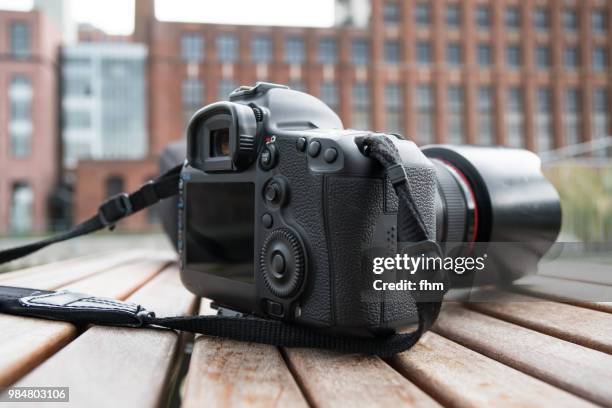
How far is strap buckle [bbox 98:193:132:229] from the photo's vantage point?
1.17 m

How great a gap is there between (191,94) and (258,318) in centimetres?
1755

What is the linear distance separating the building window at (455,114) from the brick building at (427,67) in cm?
3

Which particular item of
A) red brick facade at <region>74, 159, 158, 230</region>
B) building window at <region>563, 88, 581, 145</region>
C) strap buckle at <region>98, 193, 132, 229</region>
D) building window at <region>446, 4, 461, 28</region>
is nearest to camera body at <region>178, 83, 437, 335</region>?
strap buckle at <region>98, 193, 132, 229</region>

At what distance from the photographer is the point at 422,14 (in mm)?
18500

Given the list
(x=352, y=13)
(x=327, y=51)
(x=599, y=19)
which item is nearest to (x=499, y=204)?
(x=327, y=51)

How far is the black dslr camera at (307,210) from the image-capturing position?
66 cm

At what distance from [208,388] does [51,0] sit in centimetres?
2726

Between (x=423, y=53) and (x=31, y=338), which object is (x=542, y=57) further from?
(x=31, y=338)

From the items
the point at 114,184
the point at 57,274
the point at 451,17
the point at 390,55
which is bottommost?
the point at 114,184

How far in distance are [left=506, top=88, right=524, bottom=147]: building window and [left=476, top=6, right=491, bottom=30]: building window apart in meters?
2.42

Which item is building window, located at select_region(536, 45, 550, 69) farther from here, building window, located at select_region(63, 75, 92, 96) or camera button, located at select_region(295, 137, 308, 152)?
camera button, located at select_region(295, 137, 308, 152)

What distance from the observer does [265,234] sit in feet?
2.40

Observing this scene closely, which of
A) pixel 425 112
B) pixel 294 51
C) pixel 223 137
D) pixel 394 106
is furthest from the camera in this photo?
pixel 425 112

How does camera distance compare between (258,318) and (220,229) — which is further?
(220,229)
